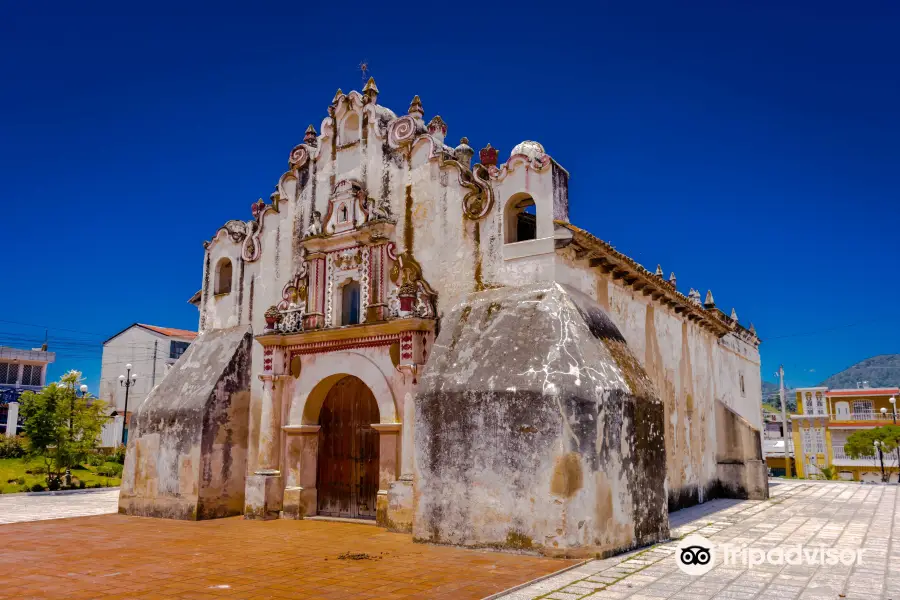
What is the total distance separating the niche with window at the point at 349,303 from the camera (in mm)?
13227

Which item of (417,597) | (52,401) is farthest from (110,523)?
(52,401)

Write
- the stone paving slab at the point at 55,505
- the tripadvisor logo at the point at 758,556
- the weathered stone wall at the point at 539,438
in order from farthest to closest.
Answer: the stone paving slab at the point at 55,505 → the weathered stone wall at the point at 539,438 → the tripadvisor logo at the point at 758,556

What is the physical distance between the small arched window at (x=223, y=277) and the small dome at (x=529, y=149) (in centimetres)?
737

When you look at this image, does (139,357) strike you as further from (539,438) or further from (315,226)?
(539,438)

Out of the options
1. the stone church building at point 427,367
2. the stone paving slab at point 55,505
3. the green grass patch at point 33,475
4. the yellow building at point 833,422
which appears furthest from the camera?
the yellow building at point 833,422

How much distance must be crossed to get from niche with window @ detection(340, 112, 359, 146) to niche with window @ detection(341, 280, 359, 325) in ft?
9.54

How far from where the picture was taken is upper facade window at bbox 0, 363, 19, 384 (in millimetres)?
48250

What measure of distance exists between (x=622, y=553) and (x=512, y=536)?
1414mm

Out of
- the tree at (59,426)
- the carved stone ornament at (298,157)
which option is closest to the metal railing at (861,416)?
the carved stone ornament at (298,157)

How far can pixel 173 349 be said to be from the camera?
45.2 meters

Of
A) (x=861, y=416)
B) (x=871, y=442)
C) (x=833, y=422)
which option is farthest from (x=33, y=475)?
(x=861, y=416)

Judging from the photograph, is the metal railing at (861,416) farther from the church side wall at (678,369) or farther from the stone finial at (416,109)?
the stone finial at (416,109)

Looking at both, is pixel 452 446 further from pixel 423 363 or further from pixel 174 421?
pixel 174 421

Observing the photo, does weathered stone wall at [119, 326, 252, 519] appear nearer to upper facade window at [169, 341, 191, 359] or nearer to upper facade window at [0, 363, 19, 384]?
upper facade window at [169, 341, 191, 359]
